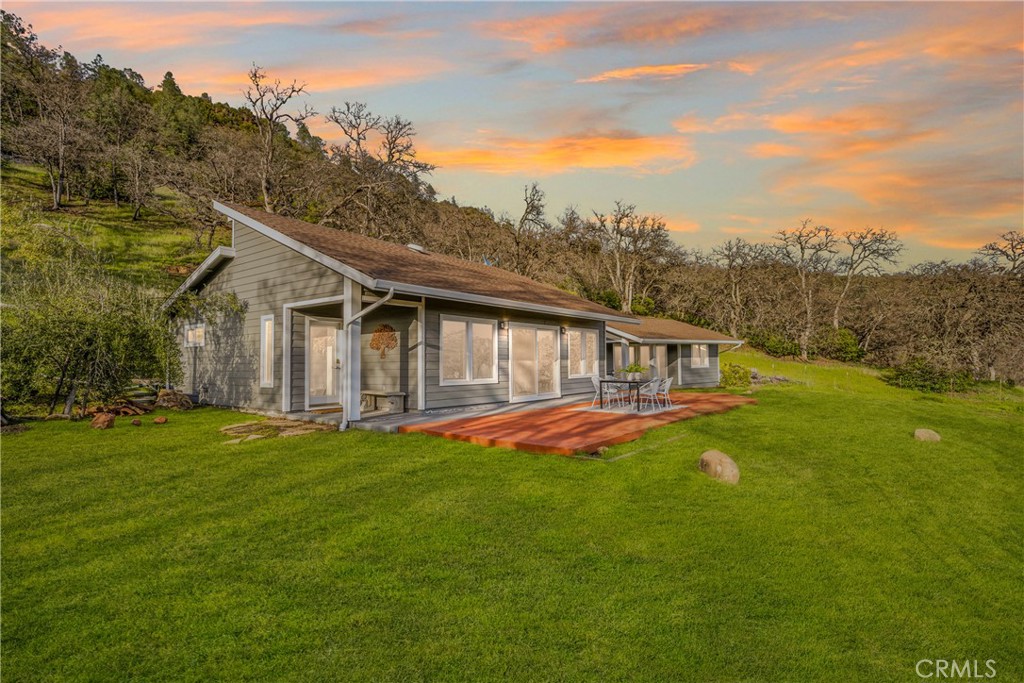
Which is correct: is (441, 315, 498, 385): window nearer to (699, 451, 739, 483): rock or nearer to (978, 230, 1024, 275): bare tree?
(699, 451, 739, 483): rock

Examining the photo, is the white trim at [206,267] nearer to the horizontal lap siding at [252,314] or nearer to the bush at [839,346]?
the horizontal lap siding at [252,314]

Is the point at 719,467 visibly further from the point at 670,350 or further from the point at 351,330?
the point at 670,350

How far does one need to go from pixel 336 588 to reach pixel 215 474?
12.2 feet

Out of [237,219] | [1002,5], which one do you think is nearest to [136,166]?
[237,219]

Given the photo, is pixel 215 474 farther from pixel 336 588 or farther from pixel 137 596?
pixel 336 588

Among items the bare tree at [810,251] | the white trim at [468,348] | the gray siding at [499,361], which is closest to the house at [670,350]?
the gray siding at [499,361]

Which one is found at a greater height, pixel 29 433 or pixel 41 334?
pixel 41 334

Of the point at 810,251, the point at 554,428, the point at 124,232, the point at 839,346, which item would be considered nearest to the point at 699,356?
the point at 554,428

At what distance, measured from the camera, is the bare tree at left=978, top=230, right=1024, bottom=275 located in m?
32.9

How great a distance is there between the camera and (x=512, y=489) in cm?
594

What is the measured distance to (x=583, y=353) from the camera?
1633cm

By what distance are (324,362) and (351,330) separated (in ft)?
12.1

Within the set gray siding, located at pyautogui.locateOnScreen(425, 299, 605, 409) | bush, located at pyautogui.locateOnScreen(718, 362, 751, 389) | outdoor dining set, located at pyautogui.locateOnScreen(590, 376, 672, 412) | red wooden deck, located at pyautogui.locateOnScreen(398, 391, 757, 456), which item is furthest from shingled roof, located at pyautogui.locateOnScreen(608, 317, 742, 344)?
red wooden deck, located at pyautogui.locateOnScreen(398, 391, 757, 456)

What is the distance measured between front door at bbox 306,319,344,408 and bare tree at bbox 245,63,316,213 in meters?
19.5
